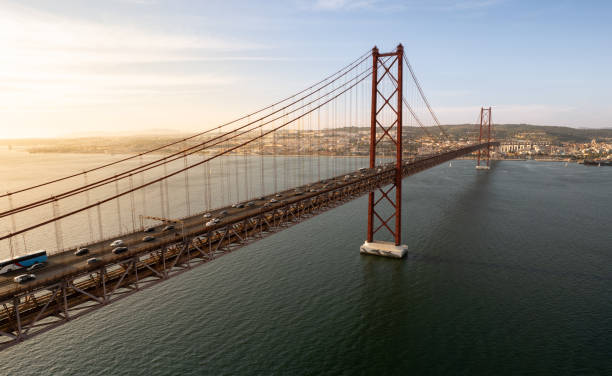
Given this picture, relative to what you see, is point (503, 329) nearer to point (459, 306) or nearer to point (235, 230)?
point (459, 306)

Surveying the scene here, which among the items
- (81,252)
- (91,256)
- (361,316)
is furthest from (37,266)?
(361,316)

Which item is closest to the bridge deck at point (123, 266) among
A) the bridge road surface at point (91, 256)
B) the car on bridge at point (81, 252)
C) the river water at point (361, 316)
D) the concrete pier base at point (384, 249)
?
the bridge road surface at point (91, 256)

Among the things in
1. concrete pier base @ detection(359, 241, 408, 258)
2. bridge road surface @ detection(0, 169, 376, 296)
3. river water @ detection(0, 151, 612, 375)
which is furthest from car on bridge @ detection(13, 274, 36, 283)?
concrete pier base @ detection(359, 241, 408, 258)

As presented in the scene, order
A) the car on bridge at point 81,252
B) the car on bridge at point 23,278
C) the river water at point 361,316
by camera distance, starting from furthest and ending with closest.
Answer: the river water at point 361,316, the car on bridge at point 81,252, the car on bridge at point 23,278

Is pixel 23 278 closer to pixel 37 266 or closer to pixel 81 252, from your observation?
pixel 37 266

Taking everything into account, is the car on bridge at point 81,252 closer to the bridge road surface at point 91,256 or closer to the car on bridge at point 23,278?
the bridge road surface at point 91,256

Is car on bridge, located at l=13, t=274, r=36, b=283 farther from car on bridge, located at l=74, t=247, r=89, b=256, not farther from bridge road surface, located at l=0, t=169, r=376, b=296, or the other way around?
car on bridge, located at l=74, t=247, r=89, b=256

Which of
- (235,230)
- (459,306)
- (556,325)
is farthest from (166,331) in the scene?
(556,325)
